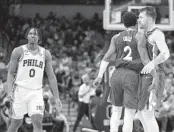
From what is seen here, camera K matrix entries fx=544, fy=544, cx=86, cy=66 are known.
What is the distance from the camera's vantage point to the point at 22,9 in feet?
97.1

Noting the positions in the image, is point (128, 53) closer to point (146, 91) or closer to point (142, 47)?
point (142, 47)

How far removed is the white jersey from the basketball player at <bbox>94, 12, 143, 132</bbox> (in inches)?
42.0

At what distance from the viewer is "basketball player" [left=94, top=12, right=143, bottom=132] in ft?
27.8

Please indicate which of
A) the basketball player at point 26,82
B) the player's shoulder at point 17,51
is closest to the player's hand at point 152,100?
the basketball player at point 26,82

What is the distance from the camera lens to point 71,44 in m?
27.6

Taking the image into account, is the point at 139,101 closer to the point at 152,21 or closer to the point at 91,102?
the point at 152,21

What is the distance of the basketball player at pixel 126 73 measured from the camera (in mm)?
8461

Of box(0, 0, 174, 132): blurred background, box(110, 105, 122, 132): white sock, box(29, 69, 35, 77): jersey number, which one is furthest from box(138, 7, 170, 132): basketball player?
box(0, 0, 174, 132): blurred background

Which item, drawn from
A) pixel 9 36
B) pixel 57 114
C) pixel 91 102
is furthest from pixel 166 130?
pixel 9 36

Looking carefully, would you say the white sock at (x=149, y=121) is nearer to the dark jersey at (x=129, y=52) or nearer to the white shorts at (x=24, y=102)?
the dark jersey at (x=129, y=52)

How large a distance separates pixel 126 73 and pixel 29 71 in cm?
168

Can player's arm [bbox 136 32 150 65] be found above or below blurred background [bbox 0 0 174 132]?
above

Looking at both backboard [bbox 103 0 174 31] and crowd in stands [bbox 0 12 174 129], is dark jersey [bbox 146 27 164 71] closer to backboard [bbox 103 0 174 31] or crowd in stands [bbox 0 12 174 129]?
backboard [bbox 103 0 174 31]

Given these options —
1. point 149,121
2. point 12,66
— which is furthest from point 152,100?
point 12,66
